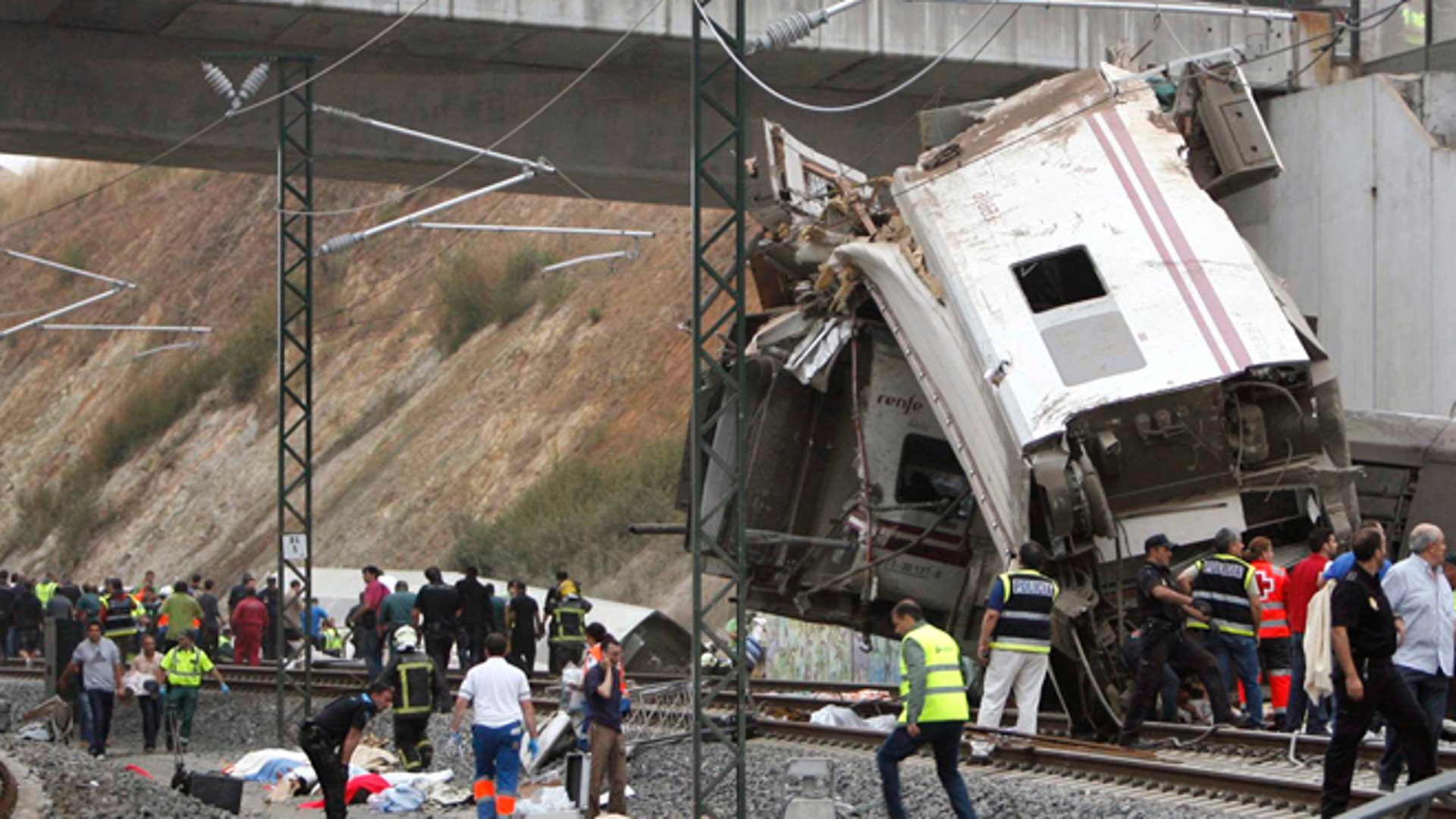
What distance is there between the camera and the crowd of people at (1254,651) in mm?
10281

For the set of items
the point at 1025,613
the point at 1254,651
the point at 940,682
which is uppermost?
the point at 1025,613

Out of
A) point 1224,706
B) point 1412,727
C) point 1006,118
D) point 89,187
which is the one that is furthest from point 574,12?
point 89,187

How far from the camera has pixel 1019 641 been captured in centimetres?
1455

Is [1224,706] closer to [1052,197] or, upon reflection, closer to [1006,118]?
[1052,197]

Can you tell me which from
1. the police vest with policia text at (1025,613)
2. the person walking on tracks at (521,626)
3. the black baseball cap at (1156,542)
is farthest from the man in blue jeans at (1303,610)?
the person walking on tracks at (521,626)

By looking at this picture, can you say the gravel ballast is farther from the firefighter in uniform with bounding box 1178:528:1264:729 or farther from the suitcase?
the firefighter in uniform with bounding box 1178:528:1264:729

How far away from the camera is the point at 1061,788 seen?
1310cm

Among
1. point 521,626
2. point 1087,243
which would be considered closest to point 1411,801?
point 1087,243

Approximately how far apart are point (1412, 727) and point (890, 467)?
26.5ft

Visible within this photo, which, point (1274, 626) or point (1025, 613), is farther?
point (1274, 626)

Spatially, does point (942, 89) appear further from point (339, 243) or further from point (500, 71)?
point (339, 243)

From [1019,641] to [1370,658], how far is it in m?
4.47

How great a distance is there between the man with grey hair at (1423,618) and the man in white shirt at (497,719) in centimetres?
548

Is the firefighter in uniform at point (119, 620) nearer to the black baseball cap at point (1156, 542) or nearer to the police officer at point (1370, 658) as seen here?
the black baseball cap at point (1156, 542)
